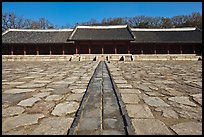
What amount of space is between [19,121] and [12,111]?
47 cm

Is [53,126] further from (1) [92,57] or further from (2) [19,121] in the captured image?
(1) [92,57]

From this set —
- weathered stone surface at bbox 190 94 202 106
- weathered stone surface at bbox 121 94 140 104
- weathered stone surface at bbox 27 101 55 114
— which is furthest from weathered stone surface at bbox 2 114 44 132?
weathered stone surface at bbox 190 94 202 106

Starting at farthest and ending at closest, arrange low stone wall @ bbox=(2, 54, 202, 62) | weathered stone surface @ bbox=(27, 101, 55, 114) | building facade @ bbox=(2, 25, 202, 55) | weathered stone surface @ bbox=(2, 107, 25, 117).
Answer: building facade @ bbox=(2, 25, 202, 55) < low stone wall @ bbox=(2, 54, 202, 62) < weathered stone surface @ bbox=(27, 101, 55, 114) < weathered stone surface @ bbox=(2, 107, 25, 117)

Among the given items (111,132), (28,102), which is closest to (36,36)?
(28,102)

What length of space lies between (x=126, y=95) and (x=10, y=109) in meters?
2.11

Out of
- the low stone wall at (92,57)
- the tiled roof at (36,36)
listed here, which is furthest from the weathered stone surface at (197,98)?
the tiled roof at (36,36)

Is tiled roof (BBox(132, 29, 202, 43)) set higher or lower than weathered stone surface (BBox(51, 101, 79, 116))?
higher

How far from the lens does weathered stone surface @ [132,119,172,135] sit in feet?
5.81

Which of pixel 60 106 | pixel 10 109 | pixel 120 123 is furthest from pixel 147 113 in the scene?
pixel 10 109

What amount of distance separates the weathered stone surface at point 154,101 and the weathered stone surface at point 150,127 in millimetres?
680

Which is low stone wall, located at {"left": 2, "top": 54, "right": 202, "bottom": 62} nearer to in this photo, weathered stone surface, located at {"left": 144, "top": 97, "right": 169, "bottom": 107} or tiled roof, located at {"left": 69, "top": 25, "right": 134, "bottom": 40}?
tiled roof, located at {"left": 69, "top": 25, "right": 134, "bottom": 40}

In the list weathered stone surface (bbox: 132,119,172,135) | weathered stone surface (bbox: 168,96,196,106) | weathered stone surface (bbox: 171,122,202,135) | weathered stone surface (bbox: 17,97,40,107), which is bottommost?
weathered stone surface (bbox: 171,122,202,135)

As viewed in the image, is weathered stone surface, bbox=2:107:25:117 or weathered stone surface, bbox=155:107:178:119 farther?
weathered stone surface, bbox=2:107:25:117

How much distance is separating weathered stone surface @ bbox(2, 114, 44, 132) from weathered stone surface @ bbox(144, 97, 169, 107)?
179 cm
